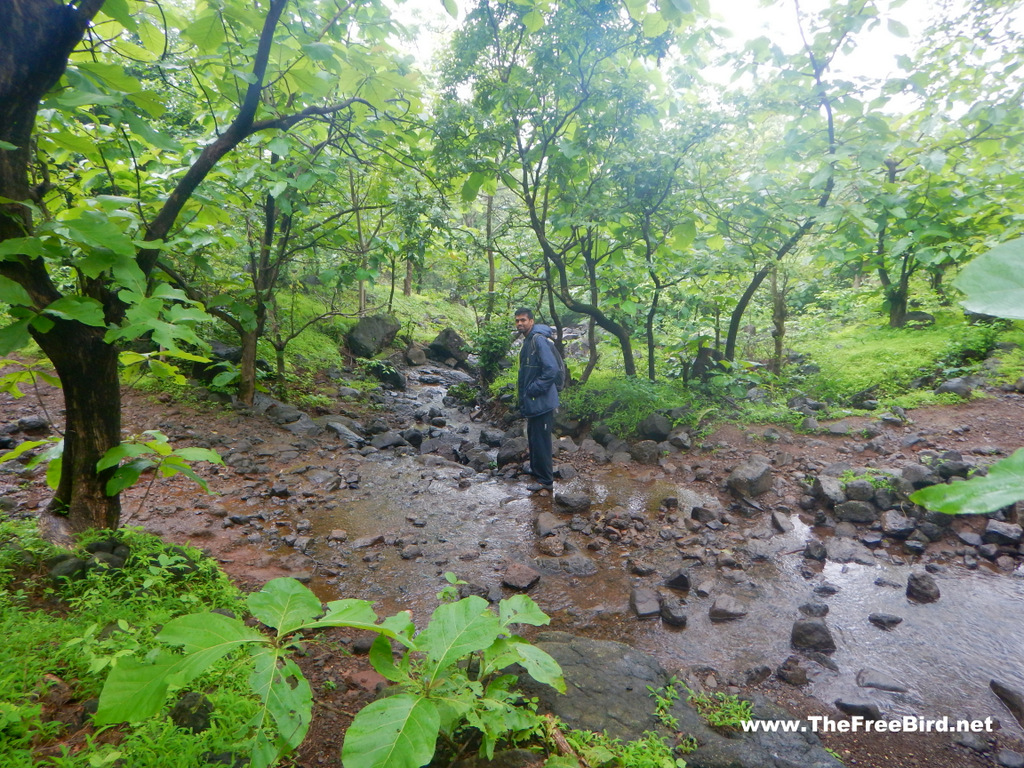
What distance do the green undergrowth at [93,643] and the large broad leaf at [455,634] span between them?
989mm

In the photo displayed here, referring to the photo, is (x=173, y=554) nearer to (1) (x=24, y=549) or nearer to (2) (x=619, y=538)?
(1) (x=24, y=549)

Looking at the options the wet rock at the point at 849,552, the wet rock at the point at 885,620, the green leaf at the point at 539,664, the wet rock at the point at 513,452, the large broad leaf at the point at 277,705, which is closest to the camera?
the large broad leaf at the point at 277,705

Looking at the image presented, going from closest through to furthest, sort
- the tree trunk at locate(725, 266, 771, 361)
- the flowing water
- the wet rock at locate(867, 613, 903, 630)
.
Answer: the flowing water < the wet rock at locate(867, 613, 903, 630) < the tree trunk at locate(725, 266, 771, 361)

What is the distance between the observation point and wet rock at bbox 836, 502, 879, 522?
16.5 ft

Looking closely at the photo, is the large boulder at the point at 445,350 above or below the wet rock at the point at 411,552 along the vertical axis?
above

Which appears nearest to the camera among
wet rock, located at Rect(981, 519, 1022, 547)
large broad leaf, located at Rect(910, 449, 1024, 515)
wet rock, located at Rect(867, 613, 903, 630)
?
large broad leaf, located at Rect(910, 449, 1024, 515)

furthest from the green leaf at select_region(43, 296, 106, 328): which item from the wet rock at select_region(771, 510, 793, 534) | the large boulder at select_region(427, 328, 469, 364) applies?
the large boulder at select_region(427, 328, 469, 364)

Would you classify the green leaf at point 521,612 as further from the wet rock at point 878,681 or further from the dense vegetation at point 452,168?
the wet rock at point 878,681

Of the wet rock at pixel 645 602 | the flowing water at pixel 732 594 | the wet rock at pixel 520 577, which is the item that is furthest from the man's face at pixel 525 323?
the wet rock at pixel 645 602

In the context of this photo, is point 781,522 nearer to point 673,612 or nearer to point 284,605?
point 673,612

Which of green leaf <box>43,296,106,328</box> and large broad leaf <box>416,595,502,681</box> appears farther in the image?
green leaf <box>43,296,106,328</box>

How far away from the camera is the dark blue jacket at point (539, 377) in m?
7.04

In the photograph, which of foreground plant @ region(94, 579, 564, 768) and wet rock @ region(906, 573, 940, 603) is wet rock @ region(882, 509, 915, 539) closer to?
wet rock @ region(906, 573, 940, 603)

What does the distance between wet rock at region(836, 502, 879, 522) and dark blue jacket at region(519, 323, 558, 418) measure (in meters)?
3.46
